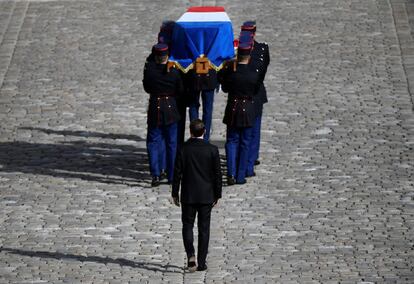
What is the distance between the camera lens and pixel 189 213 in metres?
17.5

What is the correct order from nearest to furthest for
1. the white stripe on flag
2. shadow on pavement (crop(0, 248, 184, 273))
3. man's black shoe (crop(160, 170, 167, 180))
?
shadow on pavement (crop(0, 248, 184, 273)) → man's black shoe (crop(160, 170, 167, 180)) → the white stripe on flag

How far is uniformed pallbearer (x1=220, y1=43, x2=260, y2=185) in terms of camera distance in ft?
68.5

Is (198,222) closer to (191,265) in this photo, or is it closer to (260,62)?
(191,265)

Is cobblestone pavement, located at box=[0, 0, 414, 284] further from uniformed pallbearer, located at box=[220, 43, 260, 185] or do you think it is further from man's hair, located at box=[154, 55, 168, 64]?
man's hair, located at box=[154, 55, 168, 64]

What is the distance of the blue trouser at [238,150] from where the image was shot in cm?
2098

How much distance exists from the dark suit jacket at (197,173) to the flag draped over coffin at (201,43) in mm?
3742

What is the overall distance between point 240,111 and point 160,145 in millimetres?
1148

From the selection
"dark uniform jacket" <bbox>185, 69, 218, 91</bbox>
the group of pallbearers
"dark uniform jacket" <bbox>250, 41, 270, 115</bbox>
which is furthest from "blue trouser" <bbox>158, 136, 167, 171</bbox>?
"dark uniform jacket" <bbox>250, 41, 270, 115</bbox>

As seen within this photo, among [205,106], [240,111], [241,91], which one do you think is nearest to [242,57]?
[241,91]

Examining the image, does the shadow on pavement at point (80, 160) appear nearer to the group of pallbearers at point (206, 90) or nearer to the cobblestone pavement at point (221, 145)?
the cobblestone pavement at point (221, 145)

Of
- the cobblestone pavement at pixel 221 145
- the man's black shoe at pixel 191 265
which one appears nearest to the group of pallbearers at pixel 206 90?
the cobblestone pavement at pixel 221 145

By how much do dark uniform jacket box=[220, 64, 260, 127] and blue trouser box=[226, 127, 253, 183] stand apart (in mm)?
151

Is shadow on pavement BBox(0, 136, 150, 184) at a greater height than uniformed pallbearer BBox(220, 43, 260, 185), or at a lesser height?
lesser

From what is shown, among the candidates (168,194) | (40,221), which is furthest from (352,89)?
(40,221)
